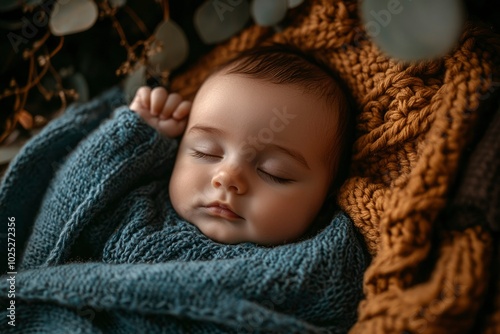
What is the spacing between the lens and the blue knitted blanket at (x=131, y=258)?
866 mm

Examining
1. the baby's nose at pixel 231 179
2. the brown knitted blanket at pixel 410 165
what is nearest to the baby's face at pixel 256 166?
the baby's nose at pixel 231 179

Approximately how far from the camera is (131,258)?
1.00 meters

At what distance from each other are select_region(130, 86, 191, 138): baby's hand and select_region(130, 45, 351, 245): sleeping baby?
0.26ft

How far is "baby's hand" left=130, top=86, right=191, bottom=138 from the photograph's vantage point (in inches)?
46.8

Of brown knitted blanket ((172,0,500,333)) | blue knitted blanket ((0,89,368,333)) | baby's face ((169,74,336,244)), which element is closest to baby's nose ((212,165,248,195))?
baby's face ((169,74,336,244))

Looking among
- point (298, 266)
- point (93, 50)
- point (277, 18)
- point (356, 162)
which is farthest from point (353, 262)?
point (93, 50)

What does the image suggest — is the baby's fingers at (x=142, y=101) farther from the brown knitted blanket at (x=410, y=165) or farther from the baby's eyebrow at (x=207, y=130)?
the brown knitted blanket at (x=410, y=165)

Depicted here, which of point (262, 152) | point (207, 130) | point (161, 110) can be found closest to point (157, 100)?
point (161, 110)

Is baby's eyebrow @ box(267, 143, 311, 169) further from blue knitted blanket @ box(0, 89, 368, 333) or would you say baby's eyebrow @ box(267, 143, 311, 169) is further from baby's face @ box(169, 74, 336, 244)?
blue knitted blanket @ box(0, 89, 368, 333)

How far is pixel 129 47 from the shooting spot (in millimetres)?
1277

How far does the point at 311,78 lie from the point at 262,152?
0.21 metres

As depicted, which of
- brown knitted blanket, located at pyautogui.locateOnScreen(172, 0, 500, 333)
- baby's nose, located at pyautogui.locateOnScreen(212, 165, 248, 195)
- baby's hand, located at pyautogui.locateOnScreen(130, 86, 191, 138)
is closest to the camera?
brown knitted blanket, located at pyautogui.locateOnScreen(172, 0, 500, 333)

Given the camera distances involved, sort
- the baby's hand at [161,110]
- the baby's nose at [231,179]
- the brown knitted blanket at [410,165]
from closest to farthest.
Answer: the brown knitted blanket at [410,165] → the baby's nose at [231,179] → the baby's hand at [161,110]

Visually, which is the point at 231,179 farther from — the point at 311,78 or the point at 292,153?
the point at 311,78
